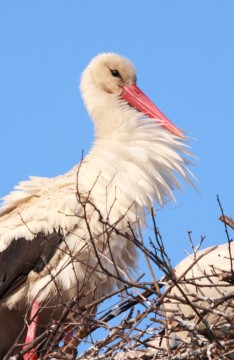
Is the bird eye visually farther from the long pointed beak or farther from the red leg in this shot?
the red leg

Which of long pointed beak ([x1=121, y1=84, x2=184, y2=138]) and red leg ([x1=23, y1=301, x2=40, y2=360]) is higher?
long pointed beak ([x1=121, y1=84, x2=184, y2=138])

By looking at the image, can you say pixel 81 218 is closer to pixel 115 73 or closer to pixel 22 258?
pixel 22 258

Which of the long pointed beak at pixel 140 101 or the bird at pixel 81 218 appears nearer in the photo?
the bird at pixel 81 218

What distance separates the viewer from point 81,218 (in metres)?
7.86

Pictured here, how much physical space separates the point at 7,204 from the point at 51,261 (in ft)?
2.06

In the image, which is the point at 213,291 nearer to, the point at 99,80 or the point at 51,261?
the point at 51,261

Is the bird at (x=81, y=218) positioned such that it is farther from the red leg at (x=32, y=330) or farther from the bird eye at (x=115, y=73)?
the bird eye at (x=115, y=73)

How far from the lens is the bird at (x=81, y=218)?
788 centimetres

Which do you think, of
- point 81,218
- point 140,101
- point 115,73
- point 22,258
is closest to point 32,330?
point 22,258

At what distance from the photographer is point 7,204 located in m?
8.36

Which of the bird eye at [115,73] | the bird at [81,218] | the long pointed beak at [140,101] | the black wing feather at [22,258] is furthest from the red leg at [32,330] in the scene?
the bird eye at [115,73]

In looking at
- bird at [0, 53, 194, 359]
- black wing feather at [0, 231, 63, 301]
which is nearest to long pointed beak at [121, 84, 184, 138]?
bird at [0, 53, 194, 359]

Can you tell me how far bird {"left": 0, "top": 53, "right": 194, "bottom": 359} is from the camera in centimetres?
788

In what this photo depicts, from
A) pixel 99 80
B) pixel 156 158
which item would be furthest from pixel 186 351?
pixel 99 80
